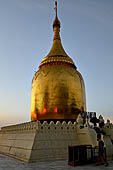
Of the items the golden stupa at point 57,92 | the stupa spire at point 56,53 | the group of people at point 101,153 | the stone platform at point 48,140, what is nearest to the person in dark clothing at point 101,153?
the group of people at point 101,153

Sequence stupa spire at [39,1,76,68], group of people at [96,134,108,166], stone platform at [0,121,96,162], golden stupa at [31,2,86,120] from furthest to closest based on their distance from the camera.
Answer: stupa spire at [39,1,76,68], golden stupa at [31,2,86,120], stone platform at [0,121,96,162], group of people at [96,134,108,166]

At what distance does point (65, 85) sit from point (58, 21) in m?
12.7

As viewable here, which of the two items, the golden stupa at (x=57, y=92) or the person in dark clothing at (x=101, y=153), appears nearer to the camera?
the person in dark clothing at (x=101, y=153)

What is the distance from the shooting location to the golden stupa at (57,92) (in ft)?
70.1

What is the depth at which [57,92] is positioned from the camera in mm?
21891

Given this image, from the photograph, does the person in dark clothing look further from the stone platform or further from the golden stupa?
the golden stupa

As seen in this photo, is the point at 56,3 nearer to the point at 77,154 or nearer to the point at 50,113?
the point at 50,113

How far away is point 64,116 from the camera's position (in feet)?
69.1

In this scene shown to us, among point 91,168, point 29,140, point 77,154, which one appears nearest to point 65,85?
point 29,140

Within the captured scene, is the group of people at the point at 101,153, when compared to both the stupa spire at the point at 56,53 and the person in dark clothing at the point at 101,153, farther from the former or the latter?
the stupa spire at the point at 56,53

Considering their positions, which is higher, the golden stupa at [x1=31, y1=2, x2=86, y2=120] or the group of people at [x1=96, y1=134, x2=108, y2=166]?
the golden stupa at [x1=31, y1=2, x2=86, y2=120]

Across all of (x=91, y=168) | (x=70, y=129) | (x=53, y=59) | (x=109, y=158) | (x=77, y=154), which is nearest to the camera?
(x=91, y=168)

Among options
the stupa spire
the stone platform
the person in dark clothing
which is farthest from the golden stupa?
the person in dark clothing

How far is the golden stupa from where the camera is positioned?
21359 millimetres
